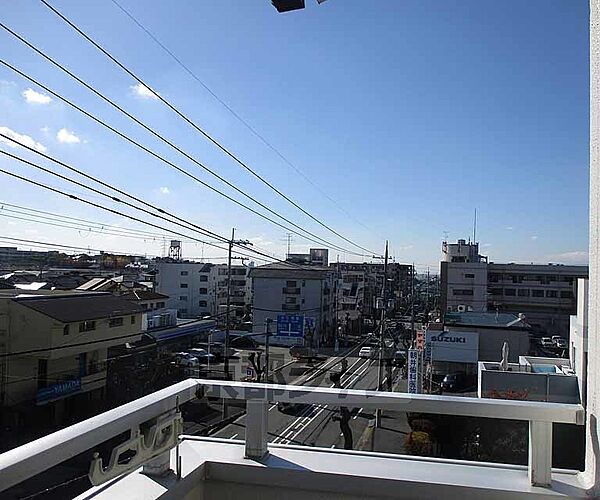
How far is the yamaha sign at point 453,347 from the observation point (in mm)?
7535

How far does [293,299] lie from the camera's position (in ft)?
28.8

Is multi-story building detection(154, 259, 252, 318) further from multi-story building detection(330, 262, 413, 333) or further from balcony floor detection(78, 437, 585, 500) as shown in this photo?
multi-story building detection(330, 262, 413, 333)

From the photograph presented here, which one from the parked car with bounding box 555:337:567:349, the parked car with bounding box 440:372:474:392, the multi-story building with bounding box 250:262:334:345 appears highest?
the multi-story building with bounding box 250:262:334:345

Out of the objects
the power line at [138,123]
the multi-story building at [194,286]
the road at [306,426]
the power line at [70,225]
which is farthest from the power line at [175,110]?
the road at [306,426]

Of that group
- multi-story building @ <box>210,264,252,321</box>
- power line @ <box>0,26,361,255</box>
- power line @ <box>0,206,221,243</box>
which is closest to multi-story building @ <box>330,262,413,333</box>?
multi-story building @ <box>210,264,252,321</box>

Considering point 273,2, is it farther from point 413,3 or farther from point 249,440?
point 413,3

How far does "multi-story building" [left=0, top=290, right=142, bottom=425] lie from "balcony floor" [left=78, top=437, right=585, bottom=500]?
0.45 metres

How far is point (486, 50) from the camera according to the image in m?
3.32

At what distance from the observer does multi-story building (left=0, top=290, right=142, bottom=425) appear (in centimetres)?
122

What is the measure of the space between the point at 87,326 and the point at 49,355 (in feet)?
0.44

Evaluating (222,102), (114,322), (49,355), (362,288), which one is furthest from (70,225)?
(362,288)

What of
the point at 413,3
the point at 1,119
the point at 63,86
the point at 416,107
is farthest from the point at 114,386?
the point at 416,107

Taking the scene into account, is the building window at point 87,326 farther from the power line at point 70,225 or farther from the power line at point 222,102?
the power line at point 222,102

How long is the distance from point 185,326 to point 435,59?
2.89 meters
